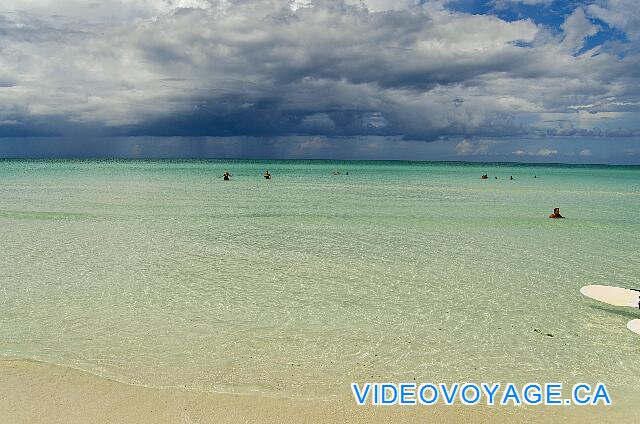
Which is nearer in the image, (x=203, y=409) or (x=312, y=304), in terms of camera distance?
(x=203, y=409)

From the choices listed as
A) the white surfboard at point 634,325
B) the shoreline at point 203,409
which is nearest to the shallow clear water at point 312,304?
the white surfboard at point 634,325

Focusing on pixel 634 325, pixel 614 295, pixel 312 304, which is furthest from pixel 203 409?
pixel 614 295

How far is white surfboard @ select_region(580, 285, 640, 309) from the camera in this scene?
427 inches

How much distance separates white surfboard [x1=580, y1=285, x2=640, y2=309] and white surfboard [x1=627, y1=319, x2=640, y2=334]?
45.7 inches

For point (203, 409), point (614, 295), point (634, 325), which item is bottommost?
point (203, 409)

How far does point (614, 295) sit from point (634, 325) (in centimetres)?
177

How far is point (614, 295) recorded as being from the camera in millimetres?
11156

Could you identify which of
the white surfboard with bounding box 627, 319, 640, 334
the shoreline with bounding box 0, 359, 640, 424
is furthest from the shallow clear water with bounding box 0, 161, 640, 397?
the shoreline with bounding box 0, 359, 640, 424

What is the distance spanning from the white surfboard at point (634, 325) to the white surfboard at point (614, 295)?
1.16m

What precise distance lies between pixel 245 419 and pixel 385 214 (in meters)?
23.2

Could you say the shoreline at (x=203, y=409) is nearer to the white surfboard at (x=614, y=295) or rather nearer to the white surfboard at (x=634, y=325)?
the white surfboard at (x=634, y=325)

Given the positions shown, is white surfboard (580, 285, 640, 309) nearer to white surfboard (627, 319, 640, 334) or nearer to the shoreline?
white surfboard (627, 319, 640, 334)

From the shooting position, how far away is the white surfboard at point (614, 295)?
10844 mm

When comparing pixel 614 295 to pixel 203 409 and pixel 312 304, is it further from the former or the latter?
pixel 203 409
